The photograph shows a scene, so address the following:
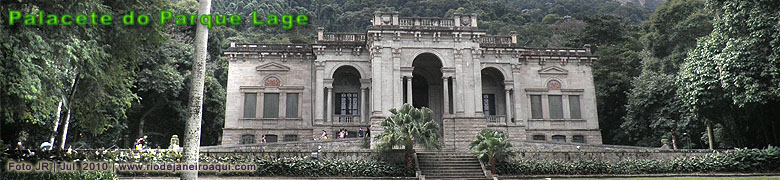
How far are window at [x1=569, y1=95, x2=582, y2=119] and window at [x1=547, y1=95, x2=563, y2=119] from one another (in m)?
0.72

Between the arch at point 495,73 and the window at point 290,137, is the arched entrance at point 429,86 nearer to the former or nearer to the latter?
the arch at point 495,73

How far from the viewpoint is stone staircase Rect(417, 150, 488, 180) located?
2230 cm

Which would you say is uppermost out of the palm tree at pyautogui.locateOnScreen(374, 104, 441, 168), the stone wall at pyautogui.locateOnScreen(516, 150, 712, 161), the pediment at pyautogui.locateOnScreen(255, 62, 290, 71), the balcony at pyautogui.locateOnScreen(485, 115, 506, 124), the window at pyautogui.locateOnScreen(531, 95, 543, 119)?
the pediment at pyautogui.locateOnScreen(255, 62, 290, 71)

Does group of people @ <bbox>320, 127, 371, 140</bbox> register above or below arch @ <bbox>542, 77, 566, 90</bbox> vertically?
below

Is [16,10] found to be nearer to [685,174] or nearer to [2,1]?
[2,1]

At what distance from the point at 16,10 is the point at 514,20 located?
241 feet

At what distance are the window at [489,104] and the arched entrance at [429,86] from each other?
318 centimetres

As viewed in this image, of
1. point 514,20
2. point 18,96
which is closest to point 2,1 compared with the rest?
Result: point 18,96

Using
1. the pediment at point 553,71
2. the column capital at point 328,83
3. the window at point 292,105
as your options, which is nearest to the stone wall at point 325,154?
the column capital at point 328,83

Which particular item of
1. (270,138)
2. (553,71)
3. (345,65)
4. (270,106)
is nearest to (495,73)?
(553,71)

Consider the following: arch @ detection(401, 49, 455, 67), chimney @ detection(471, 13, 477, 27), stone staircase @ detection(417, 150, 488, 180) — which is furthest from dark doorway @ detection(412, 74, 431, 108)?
stone staircase @ detection(417, 150, 488, 180)

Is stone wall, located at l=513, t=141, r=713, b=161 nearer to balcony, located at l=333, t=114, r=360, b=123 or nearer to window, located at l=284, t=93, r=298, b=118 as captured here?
balcony, located at l=333, t=114, r=360, b=123

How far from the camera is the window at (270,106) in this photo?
112 feet

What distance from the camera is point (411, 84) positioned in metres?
31.8
